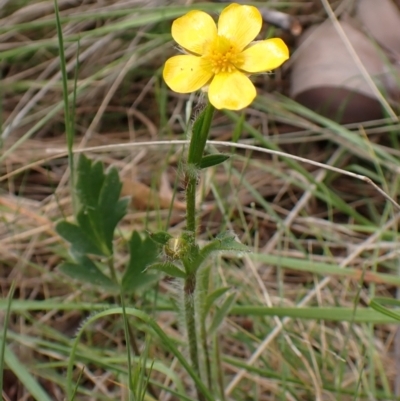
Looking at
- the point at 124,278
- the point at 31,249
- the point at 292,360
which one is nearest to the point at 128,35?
the point at 31,249

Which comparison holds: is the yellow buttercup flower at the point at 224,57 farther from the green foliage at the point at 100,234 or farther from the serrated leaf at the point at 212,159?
the green foliage at the point at 100,234

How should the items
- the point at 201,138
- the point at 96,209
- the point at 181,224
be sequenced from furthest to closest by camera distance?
the point at 181,224, the point at 96,209, the point at 201,138

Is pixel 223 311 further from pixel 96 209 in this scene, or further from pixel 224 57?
pixel 224 57

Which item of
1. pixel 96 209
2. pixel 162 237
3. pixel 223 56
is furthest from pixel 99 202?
pixel 223 56

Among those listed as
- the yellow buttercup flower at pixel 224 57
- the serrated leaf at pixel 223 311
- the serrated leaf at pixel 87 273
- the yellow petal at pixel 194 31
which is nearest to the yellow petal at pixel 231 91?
the yellow buttercup flower at pixel 224 57

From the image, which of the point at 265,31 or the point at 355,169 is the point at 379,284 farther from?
the point at 265,31

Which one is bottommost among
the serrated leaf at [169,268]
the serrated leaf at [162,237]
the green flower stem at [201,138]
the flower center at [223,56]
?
the serrated leaf at [169,268]

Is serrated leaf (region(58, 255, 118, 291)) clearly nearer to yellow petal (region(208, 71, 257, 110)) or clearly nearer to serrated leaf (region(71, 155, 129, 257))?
serrated leaf (region(71, 155, 129, 257))

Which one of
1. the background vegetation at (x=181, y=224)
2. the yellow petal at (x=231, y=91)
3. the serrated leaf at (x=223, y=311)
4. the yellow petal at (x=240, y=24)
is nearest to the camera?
the yellow petal at (x=231, y=91)
